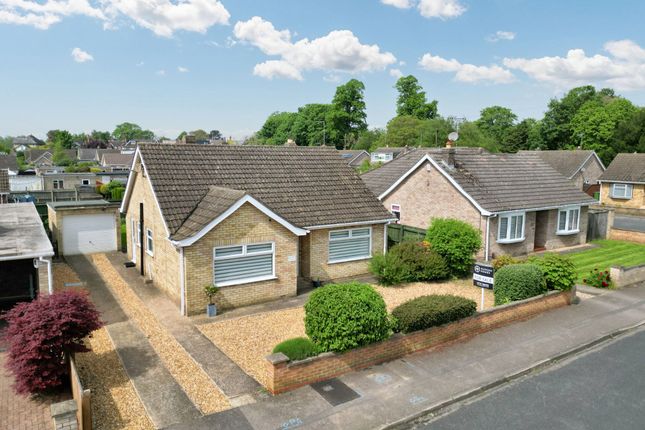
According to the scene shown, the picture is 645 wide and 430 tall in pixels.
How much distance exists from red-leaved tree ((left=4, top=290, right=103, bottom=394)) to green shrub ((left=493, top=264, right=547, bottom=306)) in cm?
1292

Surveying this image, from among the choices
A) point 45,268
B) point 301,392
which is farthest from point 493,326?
point 45,268

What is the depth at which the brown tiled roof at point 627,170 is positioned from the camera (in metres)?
46.7

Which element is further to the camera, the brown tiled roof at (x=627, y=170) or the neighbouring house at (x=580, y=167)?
the neighbouring house at (x=580, y=167)

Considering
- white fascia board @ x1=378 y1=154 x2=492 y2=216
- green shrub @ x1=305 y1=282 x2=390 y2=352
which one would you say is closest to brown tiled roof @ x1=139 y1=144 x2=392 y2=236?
white fascia board @ x1=378 y1=154 x2=492 y2=216

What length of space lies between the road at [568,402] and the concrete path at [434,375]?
42cm

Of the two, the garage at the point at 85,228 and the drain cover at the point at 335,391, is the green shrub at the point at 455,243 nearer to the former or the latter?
the drain cover at the point at 335,391

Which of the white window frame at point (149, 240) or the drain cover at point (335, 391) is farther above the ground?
the white window frame at point (149, 240)

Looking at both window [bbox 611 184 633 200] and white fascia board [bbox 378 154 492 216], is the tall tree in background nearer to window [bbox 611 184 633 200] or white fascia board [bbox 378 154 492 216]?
window [bbox 611 184 633 200]

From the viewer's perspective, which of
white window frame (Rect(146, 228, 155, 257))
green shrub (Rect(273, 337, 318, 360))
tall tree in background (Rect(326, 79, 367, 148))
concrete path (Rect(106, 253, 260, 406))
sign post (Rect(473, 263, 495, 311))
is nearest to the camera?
concrete path (Rect(106, 253, 260, 406))

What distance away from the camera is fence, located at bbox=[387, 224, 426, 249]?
22.8 meters

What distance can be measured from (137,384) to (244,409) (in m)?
2.89

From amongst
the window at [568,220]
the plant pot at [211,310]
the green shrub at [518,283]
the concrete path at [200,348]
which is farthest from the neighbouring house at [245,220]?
the window at [568,220]

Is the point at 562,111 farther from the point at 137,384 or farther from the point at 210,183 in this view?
the point at 137,384

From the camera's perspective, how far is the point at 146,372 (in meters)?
11.4
